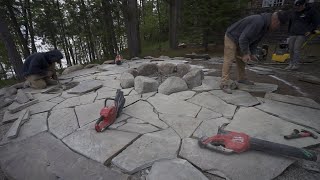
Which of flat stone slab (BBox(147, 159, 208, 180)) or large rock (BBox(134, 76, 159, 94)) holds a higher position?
large rock (BBox(134, 76, 159, 94))

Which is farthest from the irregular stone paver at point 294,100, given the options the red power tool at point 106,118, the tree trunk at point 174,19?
the tree trunk at point 174,19

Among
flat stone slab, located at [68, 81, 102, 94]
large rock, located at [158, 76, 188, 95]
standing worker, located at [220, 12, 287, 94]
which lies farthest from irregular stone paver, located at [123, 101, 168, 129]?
standing worker, located at [220, 12, 287, 94]

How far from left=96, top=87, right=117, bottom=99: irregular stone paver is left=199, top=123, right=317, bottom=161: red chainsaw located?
239 cm

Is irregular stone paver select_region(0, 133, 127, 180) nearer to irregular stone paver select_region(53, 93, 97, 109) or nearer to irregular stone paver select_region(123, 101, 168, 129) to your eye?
irregular stone paver select_region(123, 101, 168, 129)

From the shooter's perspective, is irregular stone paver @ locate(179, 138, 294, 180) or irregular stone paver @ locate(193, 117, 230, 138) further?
irregular stone paver @ locate(193, 117, 230, 138)

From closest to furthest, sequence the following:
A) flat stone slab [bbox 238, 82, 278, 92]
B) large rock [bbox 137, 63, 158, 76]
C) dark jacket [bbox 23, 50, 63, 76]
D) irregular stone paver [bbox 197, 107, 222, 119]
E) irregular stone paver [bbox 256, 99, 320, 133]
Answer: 1. irregular stone paver [bbox 256, 99, 320, 133]
2. irregular stone paver [bbox 197, 107, 222, 119]
3. flat stone slab [bbox 238, 82, 278, 92]
4. dark jacket [bbox 23, 50, 63, 76]
5. large rock [bbox 137, 63, 158, 76]

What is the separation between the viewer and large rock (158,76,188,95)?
3.85 meters

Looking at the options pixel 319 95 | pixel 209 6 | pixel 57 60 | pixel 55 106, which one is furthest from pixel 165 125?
pixel 209 6

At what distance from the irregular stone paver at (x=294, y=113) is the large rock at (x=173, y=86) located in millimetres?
1490

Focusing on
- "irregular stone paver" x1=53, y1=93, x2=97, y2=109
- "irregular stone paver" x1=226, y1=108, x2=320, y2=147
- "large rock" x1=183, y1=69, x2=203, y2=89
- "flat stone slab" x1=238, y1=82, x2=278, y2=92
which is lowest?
"irregular stone paver" x1=226, y1=108, x2=320, y2=147

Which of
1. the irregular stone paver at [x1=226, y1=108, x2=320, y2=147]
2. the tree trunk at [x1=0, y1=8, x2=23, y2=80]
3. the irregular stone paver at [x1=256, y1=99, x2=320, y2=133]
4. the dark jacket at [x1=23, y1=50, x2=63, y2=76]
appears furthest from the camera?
the tree trunk at [x1=0, y1=8, x2=23, y2=80]

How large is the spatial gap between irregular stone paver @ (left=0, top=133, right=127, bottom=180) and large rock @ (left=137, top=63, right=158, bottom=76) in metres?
3.14

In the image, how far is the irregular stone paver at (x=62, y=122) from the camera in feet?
9.05

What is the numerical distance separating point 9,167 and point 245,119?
10.2 feet
